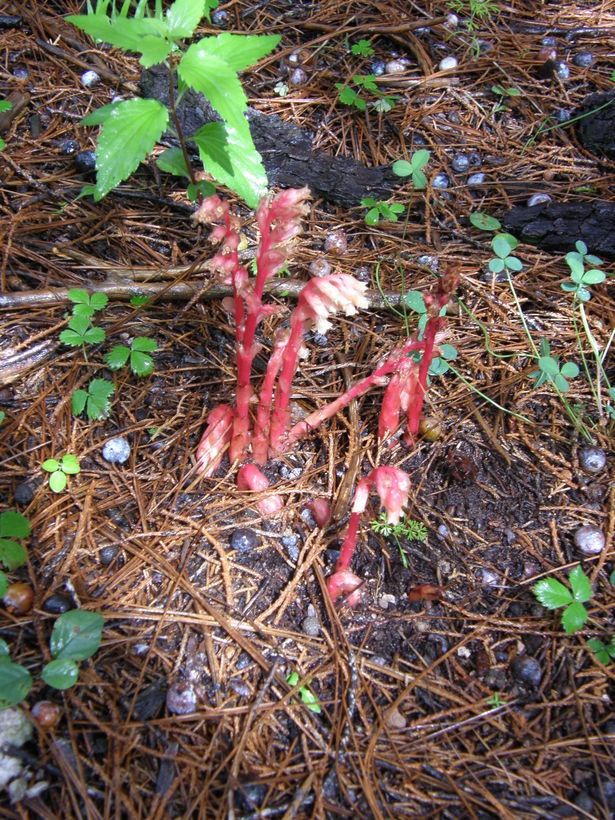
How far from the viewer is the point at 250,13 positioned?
3.12 meters

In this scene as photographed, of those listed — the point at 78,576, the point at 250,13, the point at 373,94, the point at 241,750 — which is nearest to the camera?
the point at 241,750

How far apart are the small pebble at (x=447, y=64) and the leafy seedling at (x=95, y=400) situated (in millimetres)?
2425

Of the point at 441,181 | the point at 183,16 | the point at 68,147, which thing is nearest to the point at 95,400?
the point at 183,16

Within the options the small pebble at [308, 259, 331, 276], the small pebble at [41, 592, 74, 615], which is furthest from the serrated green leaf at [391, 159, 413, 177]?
the small pebble at [41, 592, 74, 615]

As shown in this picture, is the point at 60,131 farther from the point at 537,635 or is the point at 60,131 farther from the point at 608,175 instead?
the point at 537,635

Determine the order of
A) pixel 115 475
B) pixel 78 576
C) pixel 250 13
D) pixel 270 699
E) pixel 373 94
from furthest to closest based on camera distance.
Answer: pixel 250 13 < pixel 373 94 < pixel 115 475 < pixel 78 576 < pixel 270 699

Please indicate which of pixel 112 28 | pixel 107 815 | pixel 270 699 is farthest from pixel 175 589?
pixel 112 28

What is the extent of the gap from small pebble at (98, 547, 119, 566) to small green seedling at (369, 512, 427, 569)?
72 centimetres

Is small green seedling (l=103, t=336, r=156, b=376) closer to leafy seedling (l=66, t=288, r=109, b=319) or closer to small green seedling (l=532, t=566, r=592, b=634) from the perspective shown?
leafy seedling (l=66, t=288, r=109, b=319)

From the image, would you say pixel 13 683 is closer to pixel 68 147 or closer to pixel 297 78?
pixel 68 147

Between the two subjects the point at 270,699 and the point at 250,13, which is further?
the point at 250,13

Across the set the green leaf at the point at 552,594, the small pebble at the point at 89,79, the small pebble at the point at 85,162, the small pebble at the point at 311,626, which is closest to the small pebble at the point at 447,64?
the small pebble at the point at 89,79

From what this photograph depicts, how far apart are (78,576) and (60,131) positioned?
6.37ft

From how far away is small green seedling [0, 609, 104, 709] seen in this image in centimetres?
131
